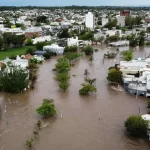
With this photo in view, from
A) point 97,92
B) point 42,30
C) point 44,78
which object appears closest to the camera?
point 97,92

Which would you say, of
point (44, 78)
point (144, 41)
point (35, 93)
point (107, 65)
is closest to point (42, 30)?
point (144, 41)

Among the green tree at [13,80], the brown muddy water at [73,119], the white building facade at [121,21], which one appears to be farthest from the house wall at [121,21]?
the green tree at [13,80]

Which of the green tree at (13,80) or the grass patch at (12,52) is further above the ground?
the green tree at (13,80)

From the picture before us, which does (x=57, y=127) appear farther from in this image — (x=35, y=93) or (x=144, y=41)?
(x=144, y=41)

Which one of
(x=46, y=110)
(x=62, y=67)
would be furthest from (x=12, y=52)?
(x=46, y=110)

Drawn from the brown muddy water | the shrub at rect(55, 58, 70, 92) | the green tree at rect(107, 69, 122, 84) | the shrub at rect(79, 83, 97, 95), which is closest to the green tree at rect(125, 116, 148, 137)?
the brown muddy water

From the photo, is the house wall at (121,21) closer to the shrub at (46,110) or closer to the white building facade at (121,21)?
the white building facade at (121,21)
